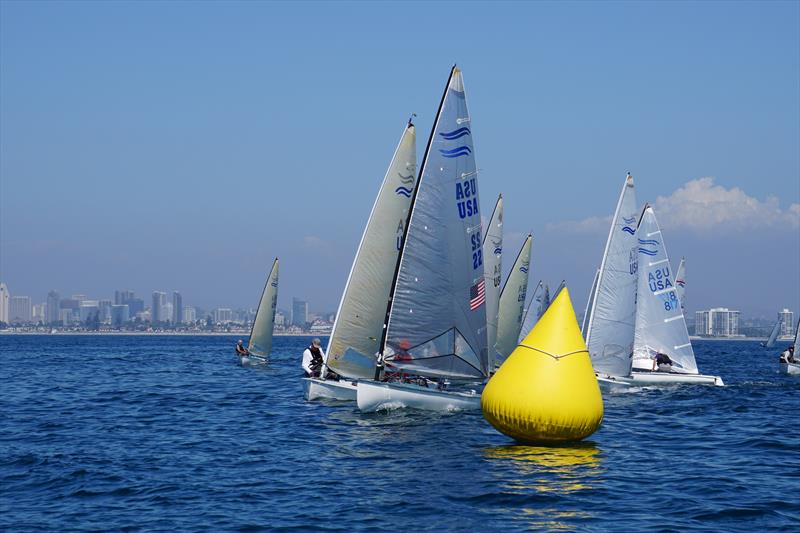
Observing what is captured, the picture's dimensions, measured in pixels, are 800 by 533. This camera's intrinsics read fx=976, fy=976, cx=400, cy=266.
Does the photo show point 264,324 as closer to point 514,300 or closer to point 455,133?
point 514,300

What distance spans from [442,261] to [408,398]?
467 centimetres

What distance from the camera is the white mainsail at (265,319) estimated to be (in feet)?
227

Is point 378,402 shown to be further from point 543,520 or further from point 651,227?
point 651,227

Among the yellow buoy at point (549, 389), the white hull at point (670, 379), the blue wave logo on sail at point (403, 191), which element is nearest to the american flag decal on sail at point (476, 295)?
the blue wave logo on sail at point (403, 191)

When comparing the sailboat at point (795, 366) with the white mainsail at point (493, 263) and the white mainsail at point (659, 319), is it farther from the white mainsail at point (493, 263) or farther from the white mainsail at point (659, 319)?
the white mainsail at point (493, 263)

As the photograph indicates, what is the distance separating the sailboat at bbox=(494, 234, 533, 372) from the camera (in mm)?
52406

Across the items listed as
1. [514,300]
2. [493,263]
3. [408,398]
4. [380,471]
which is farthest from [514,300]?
[380,471]

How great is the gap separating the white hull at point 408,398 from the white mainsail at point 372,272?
3796 mm

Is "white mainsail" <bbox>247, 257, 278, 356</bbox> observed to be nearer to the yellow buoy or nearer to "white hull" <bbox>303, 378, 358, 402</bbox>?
"white hull" <bbox>303, 378, 358, 402</bbox>

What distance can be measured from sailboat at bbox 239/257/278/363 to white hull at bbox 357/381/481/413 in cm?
3988

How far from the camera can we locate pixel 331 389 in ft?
108

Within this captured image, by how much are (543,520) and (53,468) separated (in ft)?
36.4

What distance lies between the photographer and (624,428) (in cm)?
2866

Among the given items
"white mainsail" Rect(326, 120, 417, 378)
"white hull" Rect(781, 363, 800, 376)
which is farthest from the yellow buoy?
"white hull" Rect(781, 363, 800, 376)
